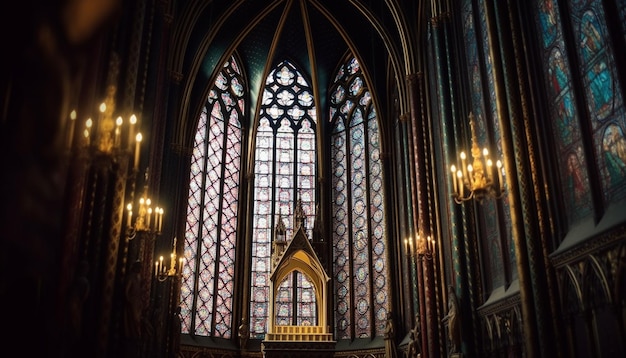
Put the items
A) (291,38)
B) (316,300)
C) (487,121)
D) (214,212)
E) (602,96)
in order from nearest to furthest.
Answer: (602,96) < (487,121) < (316,300) < (214,212) < (291,38)

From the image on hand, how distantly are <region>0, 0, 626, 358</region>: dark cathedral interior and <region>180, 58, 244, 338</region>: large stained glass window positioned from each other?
85mm

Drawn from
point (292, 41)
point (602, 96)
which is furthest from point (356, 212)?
point (602, 96)

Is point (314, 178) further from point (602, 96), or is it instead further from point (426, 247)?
point (602, 96)

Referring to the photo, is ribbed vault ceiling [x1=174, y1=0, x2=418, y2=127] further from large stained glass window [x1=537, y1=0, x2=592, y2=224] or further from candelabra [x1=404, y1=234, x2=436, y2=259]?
large stained glass window [x1=537, y1=0, x2=592, y2=224]

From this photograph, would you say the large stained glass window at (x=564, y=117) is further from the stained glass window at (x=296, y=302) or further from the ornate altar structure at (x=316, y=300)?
the stained glass window at (x=296, y=302)

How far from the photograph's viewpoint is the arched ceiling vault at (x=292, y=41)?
2058 cm

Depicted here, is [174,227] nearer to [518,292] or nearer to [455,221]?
[455,221]

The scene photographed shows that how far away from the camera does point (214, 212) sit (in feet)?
79.9

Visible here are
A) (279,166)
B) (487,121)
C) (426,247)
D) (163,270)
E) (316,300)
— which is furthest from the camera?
(279,166)

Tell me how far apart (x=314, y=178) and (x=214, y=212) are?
4452mm

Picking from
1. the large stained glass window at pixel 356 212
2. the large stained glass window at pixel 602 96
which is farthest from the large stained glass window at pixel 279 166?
the large stained glass window at pixel 602 96

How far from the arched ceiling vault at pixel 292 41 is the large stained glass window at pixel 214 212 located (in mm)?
1184

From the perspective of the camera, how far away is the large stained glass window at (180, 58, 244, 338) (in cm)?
2277

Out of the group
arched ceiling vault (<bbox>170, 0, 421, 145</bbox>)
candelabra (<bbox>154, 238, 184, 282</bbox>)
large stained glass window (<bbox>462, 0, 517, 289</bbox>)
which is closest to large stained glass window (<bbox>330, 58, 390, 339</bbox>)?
arched ceiling vault (<bbox>170, 0, 421, 145</bbox>)
